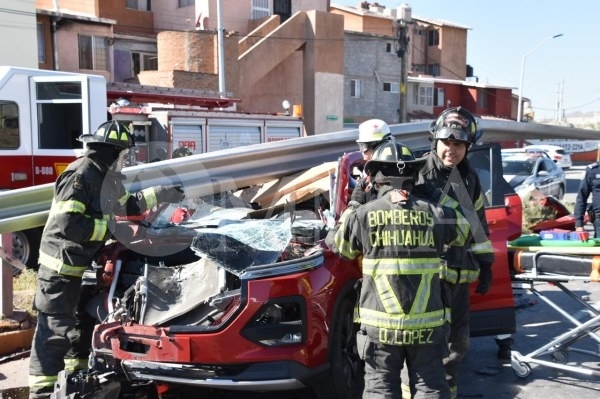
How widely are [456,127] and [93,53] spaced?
71.2 feet

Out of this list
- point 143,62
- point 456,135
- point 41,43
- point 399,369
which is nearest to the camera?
point 399,369

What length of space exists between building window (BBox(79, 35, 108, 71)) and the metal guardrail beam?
63.6ft

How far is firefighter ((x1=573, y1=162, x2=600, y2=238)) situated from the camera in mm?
7809

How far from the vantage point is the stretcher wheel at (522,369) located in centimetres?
509

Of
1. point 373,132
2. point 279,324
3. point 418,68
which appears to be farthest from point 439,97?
point 279,324

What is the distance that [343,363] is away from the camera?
14.0 feet

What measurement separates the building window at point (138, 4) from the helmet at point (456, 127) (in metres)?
25.8

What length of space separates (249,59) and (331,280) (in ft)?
71.8

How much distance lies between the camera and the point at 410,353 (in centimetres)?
356

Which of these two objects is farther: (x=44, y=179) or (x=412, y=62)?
(x=412, y=62)

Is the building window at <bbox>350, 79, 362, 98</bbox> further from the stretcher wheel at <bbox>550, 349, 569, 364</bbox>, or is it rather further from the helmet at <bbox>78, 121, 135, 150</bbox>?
the helmet at <bbox>78, 121, 135, 150</bbox>

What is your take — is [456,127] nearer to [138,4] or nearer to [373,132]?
[373,132]

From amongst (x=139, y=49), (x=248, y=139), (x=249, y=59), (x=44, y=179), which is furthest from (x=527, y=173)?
(x=139, y=49)

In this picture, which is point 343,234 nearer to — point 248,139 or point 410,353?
point 410,353
